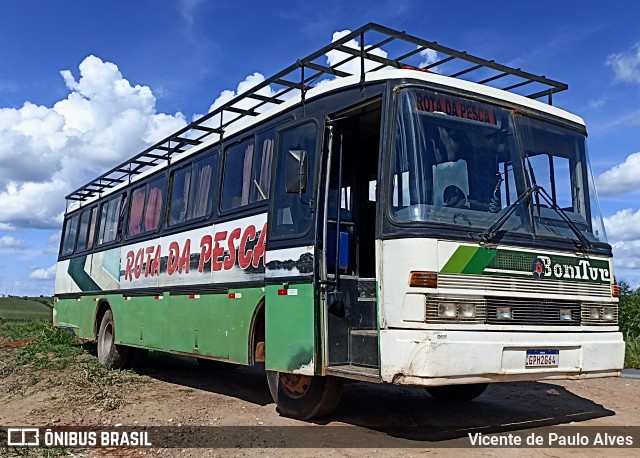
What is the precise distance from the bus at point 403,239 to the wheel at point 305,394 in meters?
0.02

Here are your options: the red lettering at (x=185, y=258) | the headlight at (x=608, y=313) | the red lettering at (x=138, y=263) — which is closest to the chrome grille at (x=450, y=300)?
the headlight at (x=608, y=313)

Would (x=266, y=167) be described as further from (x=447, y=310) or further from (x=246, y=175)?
(x=447, y=310)

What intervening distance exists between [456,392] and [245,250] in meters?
3.34

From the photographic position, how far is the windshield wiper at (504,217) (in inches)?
239

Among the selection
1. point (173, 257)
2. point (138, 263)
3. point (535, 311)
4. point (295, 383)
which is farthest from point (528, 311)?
point (138, 263)

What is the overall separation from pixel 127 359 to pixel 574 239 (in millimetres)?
9056

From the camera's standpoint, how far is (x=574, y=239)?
6754 mm

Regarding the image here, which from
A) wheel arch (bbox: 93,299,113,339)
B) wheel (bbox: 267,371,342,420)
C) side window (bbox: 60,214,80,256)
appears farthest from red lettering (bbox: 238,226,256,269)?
side window (bbox: 60,214,80,256)

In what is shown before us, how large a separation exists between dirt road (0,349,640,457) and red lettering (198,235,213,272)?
1.86 metres

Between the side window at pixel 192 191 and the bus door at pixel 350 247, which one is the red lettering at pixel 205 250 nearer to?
the side window at pixel 192 191

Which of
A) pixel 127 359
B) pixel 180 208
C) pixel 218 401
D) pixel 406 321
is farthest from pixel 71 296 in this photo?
pixel 406 321

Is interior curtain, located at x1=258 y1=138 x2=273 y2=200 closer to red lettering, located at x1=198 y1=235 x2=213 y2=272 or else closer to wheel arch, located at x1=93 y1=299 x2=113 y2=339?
red lettering, located at x1=198 y1=235 x2=213 y2=272

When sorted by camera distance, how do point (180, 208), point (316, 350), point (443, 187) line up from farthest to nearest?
point (180, 208)
point (316, 350)
point (443, 187)

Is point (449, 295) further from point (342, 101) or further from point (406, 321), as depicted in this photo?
point (342, 101)
